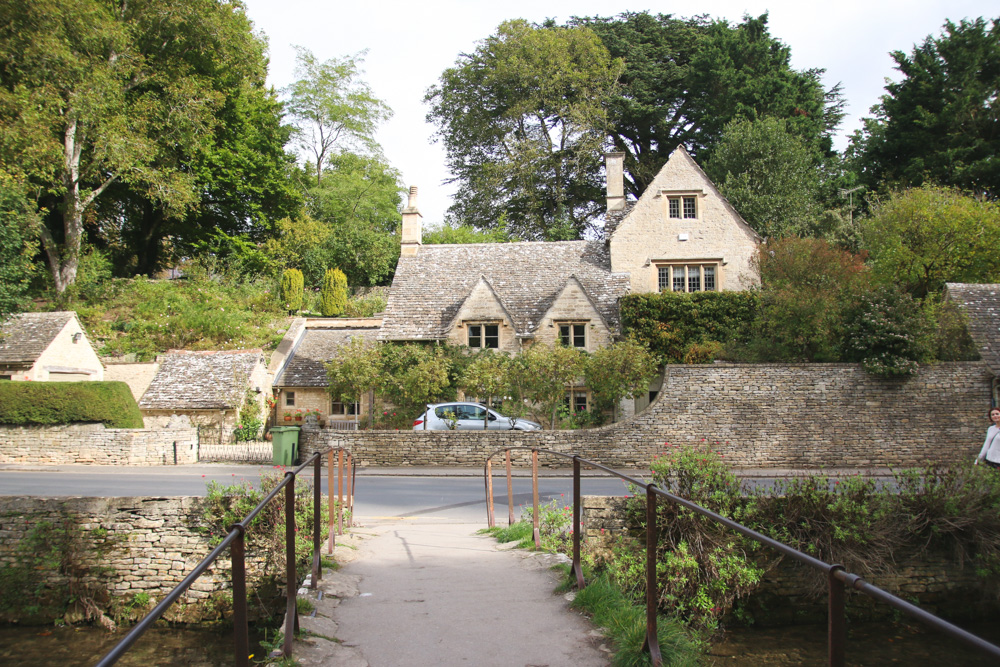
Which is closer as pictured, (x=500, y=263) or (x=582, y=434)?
(x=582, y=434)

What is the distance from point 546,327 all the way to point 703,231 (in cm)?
890

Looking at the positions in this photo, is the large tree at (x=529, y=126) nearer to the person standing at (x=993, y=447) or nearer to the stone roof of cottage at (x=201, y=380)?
the stone roof of cottage at (x=201, y=380)

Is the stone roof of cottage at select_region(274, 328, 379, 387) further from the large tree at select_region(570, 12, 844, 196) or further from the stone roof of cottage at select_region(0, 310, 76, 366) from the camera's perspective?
the large tree at select_region(570, 12, 844, 196)

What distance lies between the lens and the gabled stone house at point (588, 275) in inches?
1218

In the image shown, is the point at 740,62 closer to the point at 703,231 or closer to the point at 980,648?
the point at 703,231

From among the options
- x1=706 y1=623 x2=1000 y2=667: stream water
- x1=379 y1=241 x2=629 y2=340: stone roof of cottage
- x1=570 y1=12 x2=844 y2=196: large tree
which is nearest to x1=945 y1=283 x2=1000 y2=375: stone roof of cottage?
x1=379 y1=241 x2=629 y2=340: stone roof of cottage

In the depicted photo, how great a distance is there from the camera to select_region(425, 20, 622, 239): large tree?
47.6m

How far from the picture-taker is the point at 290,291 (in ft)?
141

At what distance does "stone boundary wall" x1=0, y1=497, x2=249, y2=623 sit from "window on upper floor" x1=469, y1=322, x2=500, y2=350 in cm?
2102

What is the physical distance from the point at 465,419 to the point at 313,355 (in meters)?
12.3

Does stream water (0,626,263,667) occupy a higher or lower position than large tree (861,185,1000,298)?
lower

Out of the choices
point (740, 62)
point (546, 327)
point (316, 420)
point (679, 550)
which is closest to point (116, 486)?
point (316, 420)

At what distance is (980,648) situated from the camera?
2.17 m

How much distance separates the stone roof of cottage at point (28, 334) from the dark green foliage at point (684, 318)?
24.7m
